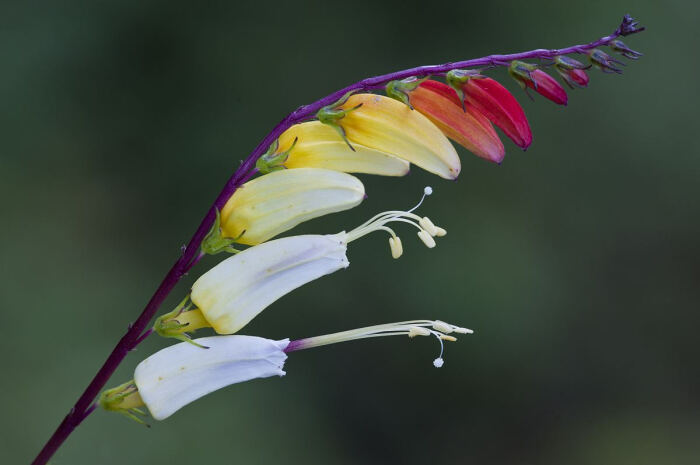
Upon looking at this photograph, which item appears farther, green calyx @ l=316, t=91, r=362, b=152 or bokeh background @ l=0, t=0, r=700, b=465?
bokeh background @ l=0, t=0, r=700, b=465

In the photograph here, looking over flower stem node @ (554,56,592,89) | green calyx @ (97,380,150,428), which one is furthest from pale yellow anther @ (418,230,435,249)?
green calyx @ (97,380,150,428)

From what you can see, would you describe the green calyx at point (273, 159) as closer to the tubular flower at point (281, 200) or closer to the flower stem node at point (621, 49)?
the tubular flower at point (281, 200)

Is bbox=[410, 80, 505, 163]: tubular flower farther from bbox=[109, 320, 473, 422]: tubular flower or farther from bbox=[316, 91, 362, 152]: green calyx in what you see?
bbox=[109, 320, 473, 422]: tubular flower

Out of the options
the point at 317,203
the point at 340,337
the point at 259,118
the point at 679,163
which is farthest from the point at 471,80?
the point at 679,163

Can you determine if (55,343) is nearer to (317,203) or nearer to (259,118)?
(259,118)

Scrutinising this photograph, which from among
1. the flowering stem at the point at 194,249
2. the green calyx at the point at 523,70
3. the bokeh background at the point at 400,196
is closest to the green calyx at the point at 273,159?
the flowering stem at the point at 194,249
